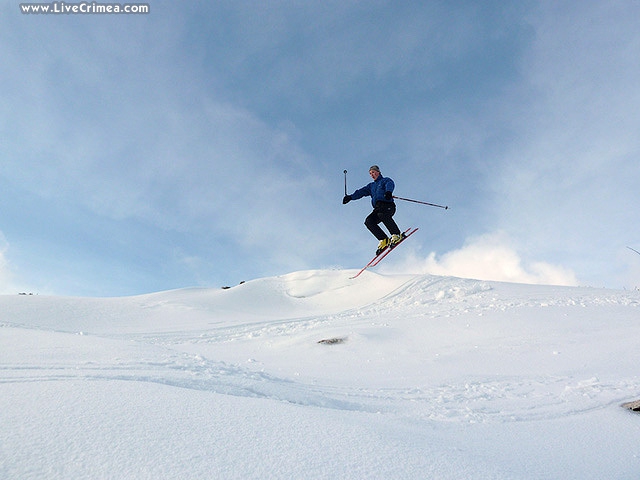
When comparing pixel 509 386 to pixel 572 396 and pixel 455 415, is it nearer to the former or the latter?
pixel 572 396

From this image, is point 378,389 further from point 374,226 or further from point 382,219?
point 374,226

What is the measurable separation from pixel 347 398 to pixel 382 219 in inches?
392

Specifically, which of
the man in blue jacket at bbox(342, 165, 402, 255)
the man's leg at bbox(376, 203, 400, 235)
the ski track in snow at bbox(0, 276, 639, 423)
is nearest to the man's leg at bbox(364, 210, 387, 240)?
the man in blue jacket at bbox(342, 165, 402, 255)

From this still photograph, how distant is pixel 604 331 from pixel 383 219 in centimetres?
749

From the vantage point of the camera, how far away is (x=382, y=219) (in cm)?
1404

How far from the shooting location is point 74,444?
2.12 m

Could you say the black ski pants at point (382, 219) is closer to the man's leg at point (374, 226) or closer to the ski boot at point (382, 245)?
the man's leg at point (374, 226)

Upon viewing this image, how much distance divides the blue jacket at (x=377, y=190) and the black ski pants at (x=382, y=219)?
0.69 feet

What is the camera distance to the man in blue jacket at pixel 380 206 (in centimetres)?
1373

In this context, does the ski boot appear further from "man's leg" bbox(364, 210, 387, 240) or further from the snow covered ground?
the snow covered ground

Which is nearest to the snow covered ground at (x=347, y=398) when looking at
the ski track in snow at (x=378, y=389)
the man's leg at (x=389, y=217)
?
the ski track in snow at (x=378, y=389)

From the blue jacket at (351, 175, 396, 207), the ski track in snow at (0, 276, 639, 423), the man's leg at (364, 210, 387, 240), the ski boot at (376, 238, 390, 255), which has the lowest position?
the ski track in snow at (0, 276, 639, 423)

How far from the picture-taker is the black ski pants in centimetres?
1386

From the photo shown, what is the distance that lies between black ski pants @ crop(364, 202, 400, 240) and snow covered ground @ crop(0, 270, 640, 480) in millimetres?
3638
